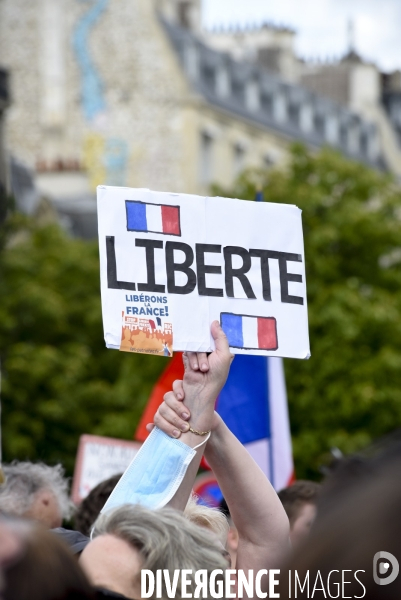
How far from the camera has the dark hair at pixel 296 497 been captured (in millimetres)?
5559

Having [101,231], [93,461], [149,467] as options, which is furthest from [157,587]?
[93,461]

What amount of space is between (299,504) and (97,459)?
4200 mm

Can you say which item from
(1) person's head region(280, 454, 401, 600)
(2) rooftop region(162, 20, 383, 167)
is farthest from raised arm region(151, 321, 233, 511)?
(2) rooftop region(162, 20, 383, 167)

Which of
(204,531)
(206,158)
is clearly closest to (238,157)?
(206,158)

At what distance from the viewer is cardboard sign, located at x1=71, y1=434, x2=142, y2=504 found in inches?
376

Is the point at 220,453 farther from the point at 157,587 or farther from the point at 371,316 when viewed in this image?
the point at 371,316

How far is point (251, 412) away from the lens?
292 inches

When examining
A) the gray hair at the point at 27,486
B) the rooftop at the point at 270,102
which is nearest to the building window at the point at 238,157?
the rooftop at the point at 270,102

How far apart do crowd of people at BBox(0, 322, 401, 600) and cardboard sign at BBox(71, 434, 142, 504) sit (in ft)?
13.8

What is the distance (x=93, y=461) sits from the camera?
380 inches

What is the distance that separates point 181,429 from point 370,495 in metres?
1.66

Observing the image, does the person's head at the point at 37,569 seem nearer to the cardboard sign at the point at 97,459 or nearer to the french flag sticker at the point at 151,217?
the french flag sticker at the point at 151,217

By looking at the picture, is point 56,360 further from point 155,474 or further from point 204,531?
point 204,531

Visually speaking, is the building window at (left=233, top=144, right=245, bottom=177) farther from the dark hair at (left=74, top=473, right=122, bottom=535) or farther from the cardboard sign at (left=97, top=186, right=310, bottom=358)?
the cardboard sign at (left=97, top=186, right=310, bottom=358)
